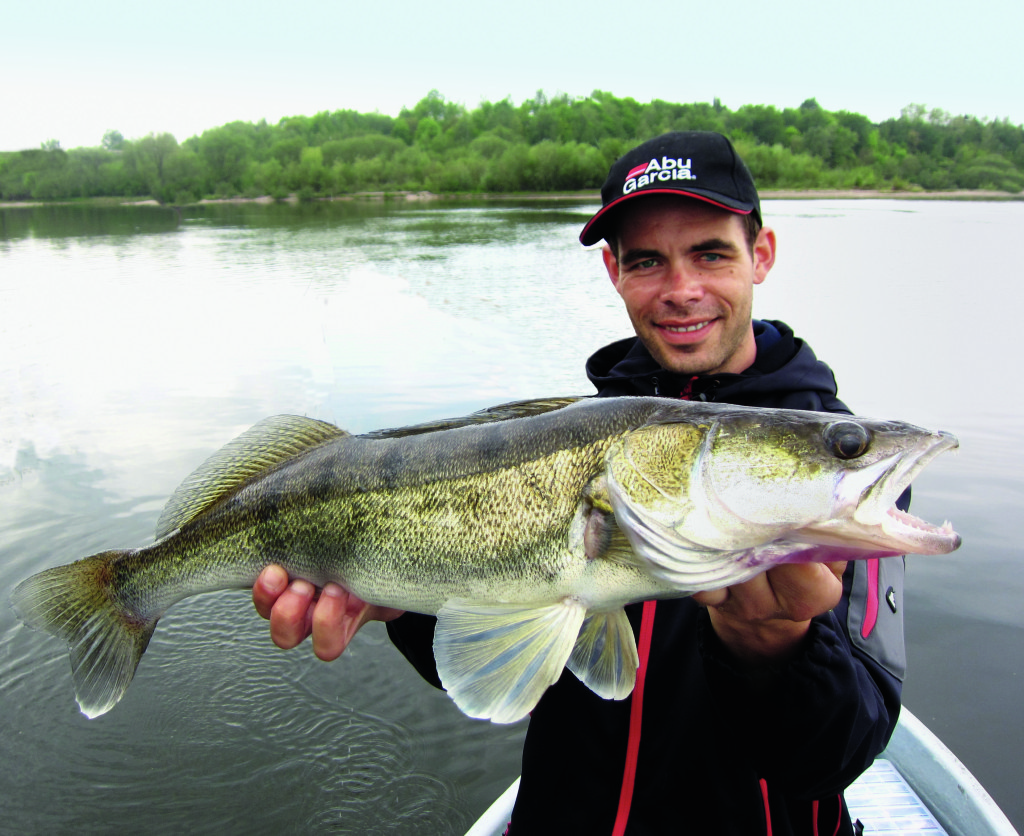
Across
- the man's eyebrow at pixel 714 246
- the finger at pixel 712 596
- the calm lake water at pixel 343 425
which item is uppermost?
the man's eyebrow at pixel 714 246

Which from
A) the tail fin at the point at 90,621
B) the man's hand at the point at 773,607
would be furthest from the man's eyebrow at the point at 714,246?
the tail fin at the point at 90,621

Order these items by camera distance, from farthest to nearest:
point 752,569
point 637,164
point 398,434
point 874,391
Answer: point 874,391 → point 637,164 → point 398,434 → point 752,569

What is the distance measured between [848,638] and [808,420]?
63 centimetres

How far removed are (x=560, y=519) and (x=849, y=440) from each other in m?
0.71

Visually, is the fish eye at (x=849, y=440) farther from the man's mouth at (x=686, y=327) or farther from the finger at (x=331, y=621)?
the finger at (x=331, y=621)

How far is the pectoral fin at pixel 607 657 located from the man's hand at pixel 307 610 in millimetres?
777

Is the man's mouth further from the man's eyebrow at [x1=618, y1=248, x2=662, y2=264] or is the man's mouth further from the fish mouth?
the fish mouth

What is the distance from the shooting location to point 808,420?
5.53 ft

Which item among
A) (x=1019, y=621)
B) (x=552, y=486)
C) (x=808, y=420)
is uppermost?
(x=808, y=420)

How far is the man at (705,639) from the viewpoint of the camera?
1.68 meters

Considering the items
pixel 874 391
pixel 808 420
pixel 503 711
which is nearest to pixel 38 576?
pixel 503 711

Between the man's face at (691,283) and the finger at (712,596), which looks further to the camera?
the man's face at (691,283)

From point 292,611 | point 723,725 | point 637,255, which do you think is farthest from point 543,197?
point 723,725

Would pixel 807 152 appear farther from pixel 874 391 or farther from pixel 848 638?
pixel 848 638
